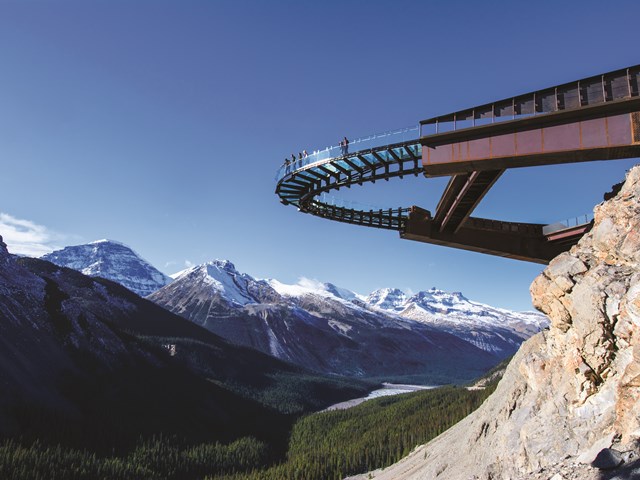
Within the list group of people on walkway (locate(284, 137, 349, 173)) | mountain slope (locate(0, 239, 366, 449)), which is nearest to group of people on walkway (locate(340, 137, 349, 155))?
group of people on walkway (locate(284, 137, 349, 173))

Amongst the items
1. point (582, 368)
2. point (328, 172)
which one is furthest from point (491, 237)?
point (582, 368)

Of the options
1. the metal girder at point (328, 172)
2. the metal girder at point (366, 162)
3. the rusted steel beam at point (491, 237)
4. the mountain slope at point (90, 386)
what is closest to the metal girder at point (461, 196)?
the rusted steel beam at point (491, 237)

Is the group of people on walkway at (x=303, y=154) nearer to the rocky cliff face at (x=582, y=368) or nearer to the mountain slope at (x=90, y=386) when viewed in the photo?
the rocky cliff face at (x=582, y=368)

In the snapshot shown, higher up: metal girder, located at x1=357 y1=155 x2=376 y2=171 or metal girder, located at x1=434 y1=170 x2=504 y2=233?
metal girder, located at x1=357 y1=155 x2=376 y2=171

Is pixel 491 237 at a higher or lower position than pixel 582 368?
higher

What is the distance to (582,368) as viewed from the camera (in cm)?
2206

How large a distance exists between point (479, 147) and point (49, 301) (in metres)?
164

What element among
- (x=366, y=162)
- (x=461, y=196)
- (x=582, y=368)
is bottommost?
(x=582, y=368)

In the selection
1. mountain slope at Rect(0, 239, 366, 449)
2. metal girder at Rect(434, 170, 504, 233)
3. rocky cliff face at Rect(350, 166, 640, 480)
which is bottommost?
mountain slope at Rect(0, 239, 366, 449)

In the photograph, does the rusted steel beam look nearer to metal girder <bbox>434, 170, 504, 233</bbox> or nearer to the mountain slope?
metal girder <bbox>434, 170, 504, 233</bbox>

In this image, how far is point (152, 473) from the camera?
102312 mm

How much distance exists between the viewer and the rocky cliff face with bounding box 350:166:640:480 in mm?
17844

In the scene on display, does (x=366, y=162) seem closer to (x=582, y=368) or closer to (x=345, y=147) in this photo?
(x=345, y=147)

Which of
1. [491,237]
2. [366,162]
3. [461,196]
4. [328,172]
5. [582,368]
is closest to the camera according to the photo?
[582,368]
